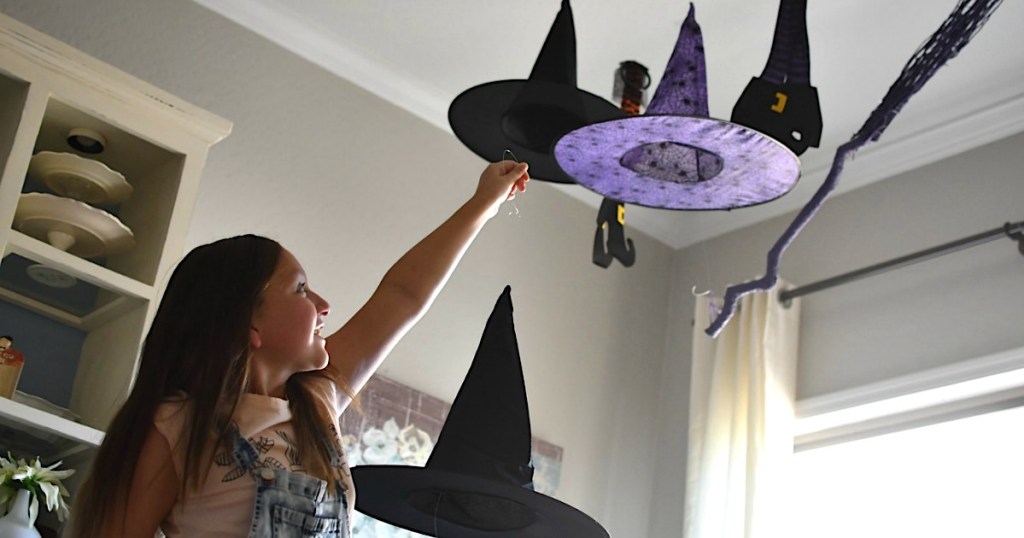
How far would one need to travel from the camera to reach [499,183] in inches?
68.4

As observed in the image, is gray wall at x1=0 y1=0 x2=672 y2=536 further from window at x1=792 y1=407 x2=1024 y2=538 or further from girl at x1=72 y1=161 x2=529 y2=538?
girl at x1=72 y1=161 x2=529 y2=538

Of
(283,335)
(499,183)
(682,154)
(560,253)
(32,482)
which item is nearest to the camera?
(283,335)

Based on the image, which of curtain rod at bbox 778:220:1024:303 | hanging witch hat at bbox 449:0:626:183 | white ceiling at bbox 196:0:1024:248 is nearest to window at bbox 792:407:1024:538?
curtain rod at bbox 778:220:1024:303

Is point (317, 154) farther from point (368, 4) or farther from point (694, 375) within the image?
point (694, 375)

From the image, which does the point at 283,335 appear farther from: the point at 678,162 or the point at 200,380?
the point at 678,162

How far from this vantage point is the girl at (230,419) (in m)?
1.29

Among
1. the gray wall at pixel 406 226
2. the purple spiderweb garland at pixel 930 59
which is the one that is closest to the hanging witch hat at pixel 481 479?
the purple spiderweb garland at pixel 930 59

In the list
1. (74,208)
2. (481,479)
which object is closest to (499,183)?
(481,479)

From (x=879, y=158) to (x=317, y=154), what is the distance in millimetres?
1435

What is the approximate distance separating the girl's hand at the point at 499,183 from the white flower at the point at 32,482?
903 mm

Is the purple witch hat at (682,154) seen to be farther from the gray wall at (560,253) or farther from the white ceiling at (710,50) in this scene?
the gray wall at (560,253)

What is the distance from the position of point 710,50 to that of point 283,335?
1.93 m

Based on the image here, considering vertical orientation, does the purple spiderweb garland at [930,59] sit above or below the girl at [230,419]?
above

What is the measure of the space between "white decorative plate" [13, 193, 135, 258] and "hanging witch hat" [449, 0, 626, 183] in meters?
0.64
